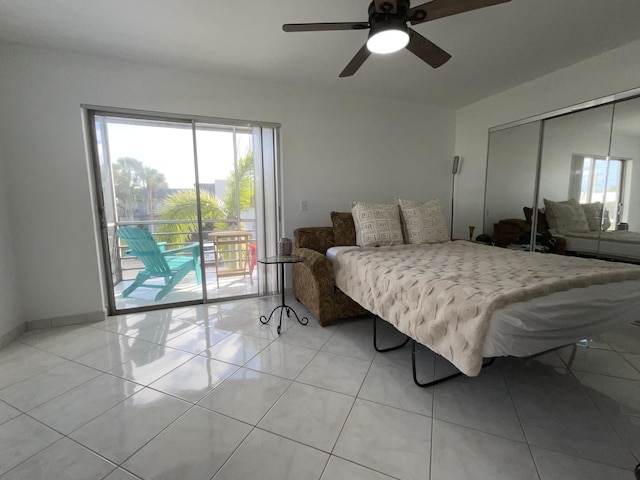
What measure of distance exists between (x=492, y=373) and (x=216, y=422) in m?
1.69

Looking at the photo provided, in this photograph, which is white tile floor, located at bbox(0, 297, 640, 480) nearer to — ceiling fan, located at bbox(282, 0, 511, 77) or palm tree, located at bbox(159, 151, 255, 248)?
palm tree, located at bbox(159, 151, 255, 248)

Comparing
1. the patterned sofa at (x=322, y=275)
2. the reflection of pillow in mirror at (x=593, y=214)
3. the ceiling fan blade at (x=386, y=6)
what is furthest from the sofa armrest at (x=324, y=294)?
the reflection of pillow in mirror at (x=593, y=214)

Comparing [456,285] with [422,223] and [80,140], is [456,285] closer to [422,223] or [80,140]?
[422,223]

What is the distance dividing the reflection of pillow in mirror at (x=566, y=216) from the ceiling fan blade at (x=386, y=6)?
2742 millimetres

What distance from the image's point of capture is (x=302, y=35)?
205 centimetres

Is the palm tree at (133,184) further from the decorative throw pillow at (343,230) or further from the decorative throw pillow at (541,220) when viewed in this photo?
the decorative throw pillow at (541,220)

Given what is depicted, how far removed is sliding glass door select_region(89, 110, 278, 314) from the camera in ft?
8.74

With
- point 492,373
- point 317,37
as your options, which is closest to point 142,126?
point 317,37

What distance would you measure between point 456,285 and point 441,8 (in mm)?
1445

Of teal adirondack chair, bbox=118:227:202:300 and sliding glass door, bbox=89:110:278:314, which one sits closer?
sliding glass door, bbox=89:110:278:314

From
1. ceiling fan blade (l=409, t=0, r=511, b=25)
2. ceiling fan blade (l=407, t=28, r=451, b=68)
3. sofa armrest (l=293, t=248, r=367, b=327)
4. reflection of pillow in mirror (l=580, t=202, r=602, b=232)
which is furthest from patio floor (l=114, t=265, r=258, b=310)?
reflection of pillow in mirror (l=580, t=202, r=602, b=232)

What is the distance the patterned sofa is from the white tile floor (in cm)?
35

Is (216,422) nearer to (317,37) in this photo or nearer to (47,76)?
(317,37)

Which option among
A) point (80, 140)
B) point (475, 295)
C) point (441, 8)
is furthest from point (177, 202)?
point (475, 295)
